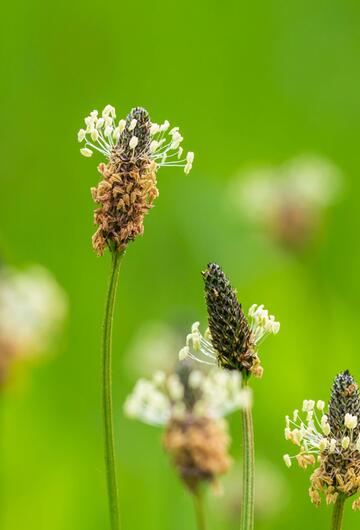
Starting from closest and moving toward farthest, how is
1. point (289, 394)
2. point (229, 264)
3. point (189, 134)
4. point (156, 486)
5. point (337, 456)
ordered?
point (337, 456)
point (156, 486)
point (289, 394)
point (229, 264)
point (189, 134)

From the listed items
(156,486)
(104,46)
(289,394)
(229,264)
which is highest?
(104,46)

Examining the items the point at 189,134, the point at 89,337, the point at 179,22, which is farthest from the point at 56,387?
the point at 179,22

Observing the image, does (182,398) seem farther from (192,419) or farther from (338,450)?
(338,450)

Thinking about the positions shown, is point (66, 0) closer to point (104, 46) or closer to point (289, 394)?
point (104, 46)

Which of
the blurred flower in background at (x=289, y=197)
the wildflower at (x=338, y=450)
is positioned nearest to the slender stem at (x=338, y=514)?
the wildflower at (x=338, y=450)

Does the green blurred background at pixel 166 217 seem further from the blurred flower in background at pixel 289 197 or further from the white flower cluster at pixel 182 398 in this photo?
the white flower cluster at pixel 182 398

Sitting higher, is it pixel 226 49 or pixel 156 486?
pixel 226 49

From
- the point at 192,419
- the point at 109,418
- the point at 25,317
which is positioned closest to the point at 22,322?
the point at 25,317
